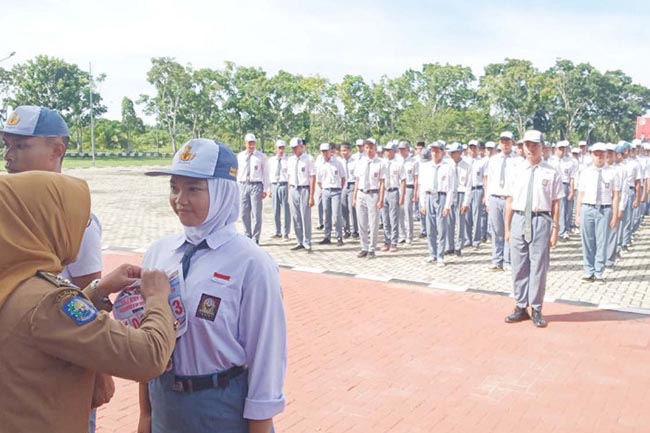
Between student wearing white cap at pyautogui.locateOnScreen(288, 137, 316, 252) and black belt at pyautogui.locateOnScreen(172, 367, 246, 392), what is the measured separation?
351 inches

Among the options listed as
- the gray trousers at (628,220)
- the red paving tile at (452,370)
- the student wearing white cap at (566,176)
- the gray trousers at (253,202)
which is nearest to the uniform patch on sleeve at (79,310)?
the red paving tile at (452,370)

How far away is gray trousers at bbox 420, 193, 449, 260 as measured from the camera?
977 cm

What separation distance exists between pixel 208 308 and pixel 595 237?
26.4ft

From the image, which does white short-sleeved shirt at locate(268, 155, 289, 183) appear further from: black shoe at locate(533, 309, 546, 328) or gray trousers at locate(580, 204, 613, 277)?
black shoe at locate(533, 309, 546, 328)

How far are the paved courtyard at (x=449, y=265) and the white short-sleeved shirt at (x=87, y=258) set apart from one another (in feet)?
20.0

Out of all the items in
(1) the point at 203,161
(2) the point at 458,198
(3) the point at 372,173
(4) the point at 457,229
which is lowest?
(4) the point at 457,229

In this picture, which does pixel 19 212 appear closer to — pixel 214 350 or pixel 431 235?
pixel 214 350

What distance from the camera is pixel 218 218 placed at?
2221 millimetres

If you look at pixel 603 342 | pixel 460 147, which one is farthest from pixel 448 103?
pixel 603 342

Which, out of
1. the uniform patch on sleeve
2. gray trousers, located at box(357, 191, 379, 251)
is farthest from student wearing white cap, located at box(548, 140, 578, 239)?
the uniform patch on sleeve

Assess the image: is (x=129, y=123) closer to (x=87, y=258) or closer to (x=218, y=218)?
(x=87, y=258)

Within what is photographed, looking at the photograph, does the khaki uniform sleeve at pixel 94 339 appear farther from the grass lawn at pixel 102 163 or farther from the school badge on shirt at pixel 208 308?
the grass lawn at pixel 102 163

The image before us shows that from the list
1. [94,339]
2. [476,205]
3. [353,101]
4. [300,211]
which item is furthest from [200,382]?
[353,101]

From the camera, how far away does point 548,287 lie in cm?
823
